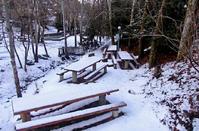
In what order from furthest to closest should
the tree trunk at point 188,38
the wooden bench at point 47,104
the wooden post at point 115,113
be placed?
the wooden post at point 115,113 < the wooden bench at point 47,104 < the tree trunk at point 188,38

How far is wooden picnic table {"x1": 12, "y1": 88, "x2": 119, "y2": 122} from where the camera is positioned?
7605 mm

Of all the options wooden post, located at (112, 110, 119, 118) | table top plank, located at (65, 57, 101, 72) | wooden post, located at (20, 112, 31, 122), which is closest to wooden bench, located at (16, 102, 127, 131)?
wooden post, located at (112, 110, 119, 118)

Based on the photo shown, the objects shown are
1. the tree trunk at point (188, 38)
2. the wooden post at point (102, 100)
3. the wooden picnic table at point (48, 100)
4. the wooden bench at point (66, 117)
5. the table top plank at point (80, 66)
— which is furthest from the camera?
the table top plank at point (80, 66)

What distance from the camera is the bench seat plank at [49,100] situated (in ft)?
25.0

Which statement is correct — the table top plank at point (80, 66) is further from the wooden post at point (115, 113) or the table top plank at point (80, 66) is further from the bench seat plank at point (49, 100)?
the wooden post at point (115, 113)

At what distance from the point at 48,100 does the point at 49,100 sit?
30 mm

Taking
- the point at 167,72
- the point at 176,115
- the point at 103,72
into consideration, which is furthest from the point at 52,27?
the point at 176,115

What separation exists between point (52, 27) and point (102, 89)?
1660 inches

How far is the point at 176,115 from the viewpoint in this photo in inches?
310

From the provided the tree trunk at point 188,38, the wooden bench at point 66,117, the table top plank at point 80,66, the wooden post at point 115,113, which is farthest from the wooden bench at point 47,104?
the table top plank at point 80,66

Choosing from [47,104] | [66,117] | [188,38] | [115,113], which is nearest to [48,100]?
[47,104]

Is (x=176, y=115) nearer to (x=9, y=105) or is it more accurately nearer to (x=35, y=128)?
(x=35, y=128)

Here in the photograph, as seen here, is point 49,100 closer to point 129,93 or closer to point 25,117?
point 25,117

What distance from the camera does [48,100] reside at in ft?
27.1
